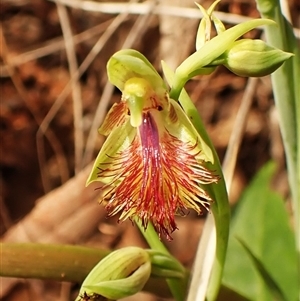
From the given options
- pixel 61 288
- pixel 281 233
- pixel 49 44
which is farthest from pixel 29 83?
pixel 281 233

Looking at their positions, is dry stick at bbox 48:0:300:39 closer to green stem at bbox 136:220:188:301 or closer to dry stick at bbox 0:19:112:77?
dry stick at bbox 0:19:112:77

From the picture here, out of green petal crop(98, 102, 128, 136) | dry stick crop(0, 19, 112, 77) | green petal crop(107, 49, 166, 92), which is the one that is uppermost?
dry stick crop(0, 19, 112, 77)

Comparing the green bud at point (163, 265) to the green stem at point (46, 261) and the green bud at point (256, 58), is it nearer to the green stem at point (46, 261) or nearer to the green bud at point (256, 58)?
the green stem at point (46, 261)

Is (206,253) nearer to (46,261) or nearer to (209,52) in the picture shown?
(46,261)

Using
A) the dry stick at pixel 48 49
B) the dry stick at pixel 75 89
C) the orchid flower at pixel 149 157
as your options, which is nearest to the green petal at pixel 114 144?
the orchid flower at pixel 149 157

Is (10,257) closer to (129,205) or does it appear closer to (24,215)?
(129,205)

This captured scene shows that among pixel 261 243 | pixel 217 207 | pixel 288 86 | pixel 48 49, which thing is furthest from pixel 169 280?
pixel 48 49

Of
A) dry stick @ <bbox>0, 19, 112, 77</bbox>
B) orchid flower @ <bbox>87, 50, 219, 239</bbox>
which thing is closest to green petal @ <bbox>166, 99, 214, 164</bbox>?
orchid flower @ <bbox>87, 50, 219, 239</bbox>
